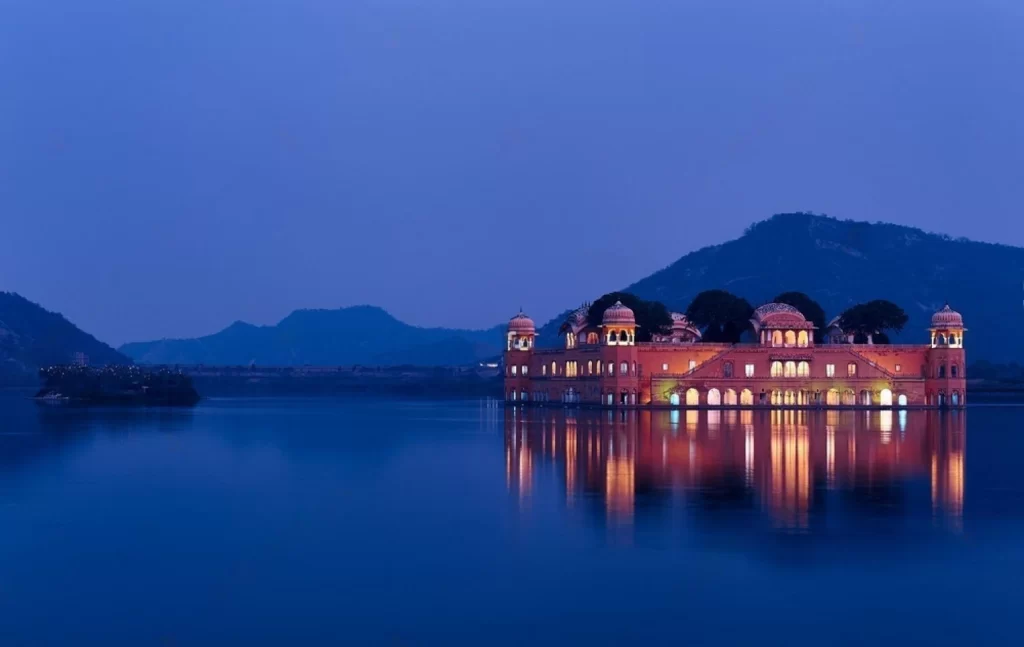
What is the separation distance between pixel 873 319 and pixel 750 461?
2393 inches

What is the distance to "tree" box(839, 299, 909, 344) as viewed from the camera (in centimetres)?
9394

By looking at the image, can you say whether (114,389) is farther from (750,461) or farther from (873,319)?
(750,461)

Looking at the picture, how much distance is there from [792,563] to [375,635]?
6.74 metres

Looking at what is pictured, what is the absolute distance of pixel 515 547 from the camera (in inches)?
821

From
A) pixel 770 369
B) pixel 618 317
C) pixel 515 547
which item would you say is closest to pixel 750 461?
pixel 515 547

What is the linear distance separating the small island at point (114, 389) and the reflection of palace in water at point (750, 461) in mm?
48301

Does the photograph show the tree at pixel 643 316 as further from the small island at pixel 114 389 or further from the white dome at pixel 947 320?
the small island at pixel 114 389

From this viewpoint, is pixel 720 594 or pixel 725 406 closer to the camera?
pixel 720 594

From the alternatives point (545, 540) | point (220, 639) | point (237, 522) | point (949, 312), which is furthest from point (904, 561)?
point (949, 312)

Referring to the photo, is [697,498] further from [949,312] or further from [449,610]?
[949,312]

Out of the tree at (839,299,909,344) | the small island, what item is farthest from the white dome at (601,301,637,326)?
the small island

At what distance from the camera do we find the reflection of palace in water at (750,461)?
27.3 metres

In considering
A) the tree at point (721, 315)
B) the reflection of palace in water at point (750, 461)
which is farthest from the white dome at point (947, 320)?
the reflection of palace in water at point (750, 461)

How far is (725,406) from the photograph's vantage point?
85.1 meters
